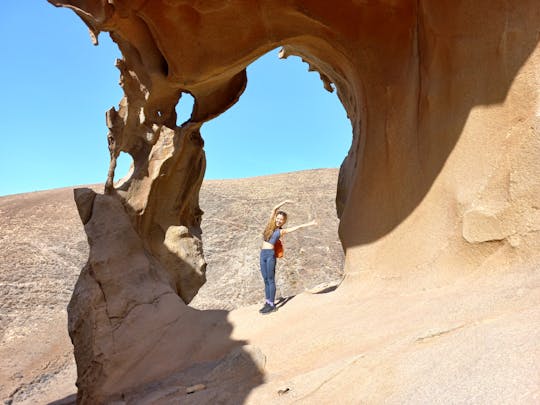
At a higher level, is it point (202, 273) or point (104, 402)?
point (202, 273)

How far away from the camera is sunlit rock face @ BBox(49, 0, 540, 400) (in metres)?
3.29

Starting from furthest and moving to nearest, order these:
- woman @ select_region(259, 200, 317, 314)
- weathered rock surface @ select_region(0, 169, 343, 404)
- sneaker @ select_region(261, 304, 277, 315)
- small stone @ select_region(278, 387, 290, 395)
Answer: weathered rock surface @ select_region(0, 169, 343, 404), woman @ select_region(259, 200, 317, 314), sneaker @ select_region(261, 304, 277, 315), small stone @ select_region(278, 387, 290, 395)

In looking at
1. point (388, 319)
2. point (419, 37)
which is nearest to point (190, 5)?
point (419, 37)

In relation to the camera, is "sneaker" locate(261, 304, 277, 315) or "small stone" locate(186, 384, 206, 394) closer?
"small stone" locate(186, 384, 206, 394)

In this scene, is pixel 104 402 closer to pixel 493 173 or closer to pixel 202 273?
pixel 202 273

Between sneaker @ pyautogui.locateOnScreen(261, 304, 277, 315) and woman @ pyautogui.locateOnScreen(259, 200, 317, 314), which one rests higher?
woman @ pyautogui.locateOnScreen(259, 200, 317, 314)

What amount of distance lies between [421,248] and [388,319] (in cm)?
86

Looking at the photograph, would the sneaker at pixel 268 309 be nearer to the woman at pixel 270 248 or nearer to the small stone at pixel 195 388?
the woman at pixel 270 248

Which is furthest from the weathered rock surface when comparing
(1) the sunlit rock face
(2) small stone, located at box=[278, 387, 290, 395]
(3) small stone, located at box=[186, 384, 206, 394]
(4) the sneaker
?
(2) small stone, located at box=[278, 387, 290, 395]

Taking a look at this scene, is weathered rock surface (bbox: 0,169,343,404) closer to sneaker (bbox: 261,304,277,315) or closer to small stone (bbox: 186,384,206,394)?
sneaker (bbox: 261,304,277,315)

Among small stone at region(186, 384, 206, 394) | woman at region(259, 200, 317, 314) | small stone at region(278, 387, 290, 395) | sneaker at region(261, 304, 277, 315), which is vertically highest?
woman at region(259, 200, 317, 314)

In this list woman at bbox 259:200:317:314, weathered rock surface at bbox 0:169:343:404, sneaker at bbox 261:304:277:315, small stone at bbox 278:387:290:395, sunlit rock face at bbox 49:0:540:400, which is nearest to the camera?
small stone at bbox 278:387:290:395

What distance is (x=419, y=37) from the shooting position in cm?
425

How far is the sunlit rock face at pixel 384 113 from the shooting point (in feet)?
10.8
